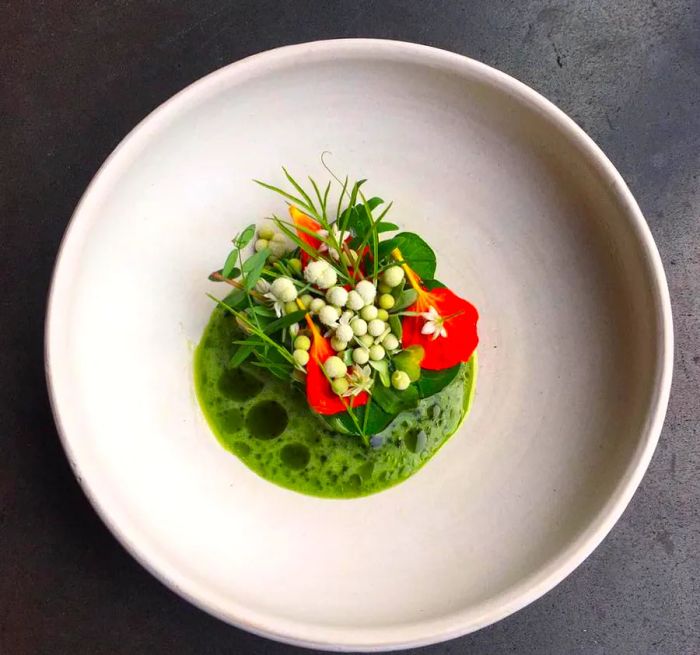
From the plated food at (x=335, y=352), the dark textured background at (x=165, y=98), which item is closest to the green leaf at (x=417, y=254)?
the plated food at (x=335, y=352)

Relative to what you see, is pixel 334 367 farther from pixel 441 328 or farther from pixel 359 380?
pixel 441 328

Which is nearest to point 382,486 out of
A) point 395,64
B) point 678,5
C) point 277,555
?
point 277,555

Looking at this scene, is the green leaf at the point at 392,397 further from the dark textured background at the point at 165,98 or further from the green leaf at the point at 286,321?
the dark textured background at the point at 165,98

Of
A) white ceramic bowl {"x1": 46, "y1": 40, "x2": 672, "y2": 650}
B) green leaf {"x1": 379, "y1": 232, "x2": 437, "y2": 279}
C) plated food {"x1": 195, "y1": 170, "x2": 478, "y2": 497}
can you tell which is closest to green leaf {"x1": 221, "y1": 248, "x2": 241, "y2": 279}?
plated food {"x1": 195, "y1": 170, "x2": 478, "y2": 497}

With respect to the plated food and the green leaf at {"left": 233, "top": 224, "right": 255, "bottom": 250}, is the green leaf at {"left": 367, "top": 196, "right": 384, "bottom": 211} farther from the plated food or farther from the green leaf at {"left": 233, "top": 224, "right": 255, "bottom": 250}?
the green leaf at {"left": 233, "top": 224, "right": 255, "bottom": 250}

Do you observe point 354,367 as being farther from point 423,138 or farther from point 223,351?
point 423,138

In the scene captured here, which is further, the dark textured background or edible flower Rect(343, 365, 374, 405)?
the dark textured background
